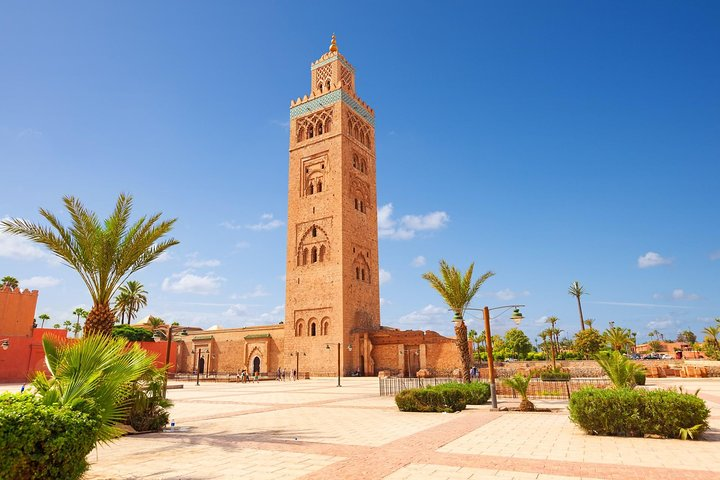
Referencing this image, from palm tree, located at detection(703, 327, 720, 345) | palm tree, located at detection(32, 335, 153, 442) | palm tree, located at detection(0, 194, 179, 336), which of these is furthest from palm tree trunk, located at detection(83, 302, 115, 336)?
palm tree, located at detection(703, 327, 720, 345)

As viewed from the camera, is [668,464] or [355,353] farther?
[355,353]

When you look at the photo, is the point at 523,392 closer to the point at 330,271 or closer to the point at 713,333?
the point at 330,271

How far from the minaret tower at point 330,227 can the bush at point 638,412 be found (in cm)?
2702

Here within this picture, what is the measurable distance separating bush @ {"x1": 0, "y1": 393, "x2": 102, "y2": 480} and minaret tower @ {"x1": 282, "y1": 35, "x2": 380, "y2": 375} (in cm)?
3048

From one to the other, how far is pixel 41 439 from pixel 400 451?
4.75 meters

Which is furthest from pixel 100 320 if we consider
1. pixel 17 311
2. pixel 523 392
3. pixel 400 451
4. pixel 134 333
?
pixel 134 333

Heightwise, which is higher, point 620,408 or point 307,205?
point 307,205

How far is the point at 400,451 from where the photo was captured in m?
6.99

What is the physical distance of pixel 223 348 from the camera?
41.7 m

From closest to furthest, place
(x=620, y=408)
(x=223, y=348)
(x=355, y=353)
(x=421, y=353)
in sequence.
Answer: (x=620, y=408), (x=421, y=353), (x=355, y=353), (x=223, y=348)

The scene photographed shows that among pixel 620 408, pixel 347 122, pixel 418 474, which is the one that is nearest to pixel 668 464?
pixel 620 408

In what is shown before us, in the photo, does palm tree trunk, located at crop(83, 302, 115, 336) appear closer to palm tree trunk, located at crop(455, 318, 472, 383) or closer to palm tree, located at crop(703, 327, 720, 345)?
palm tree trunk, located at crop(455, 318, 472, 383)

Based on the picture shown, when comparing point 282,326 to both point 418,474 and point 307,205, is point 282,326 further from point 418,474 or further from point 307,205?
A: point 418,474

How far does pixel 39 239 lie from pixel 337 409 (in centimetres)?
873
